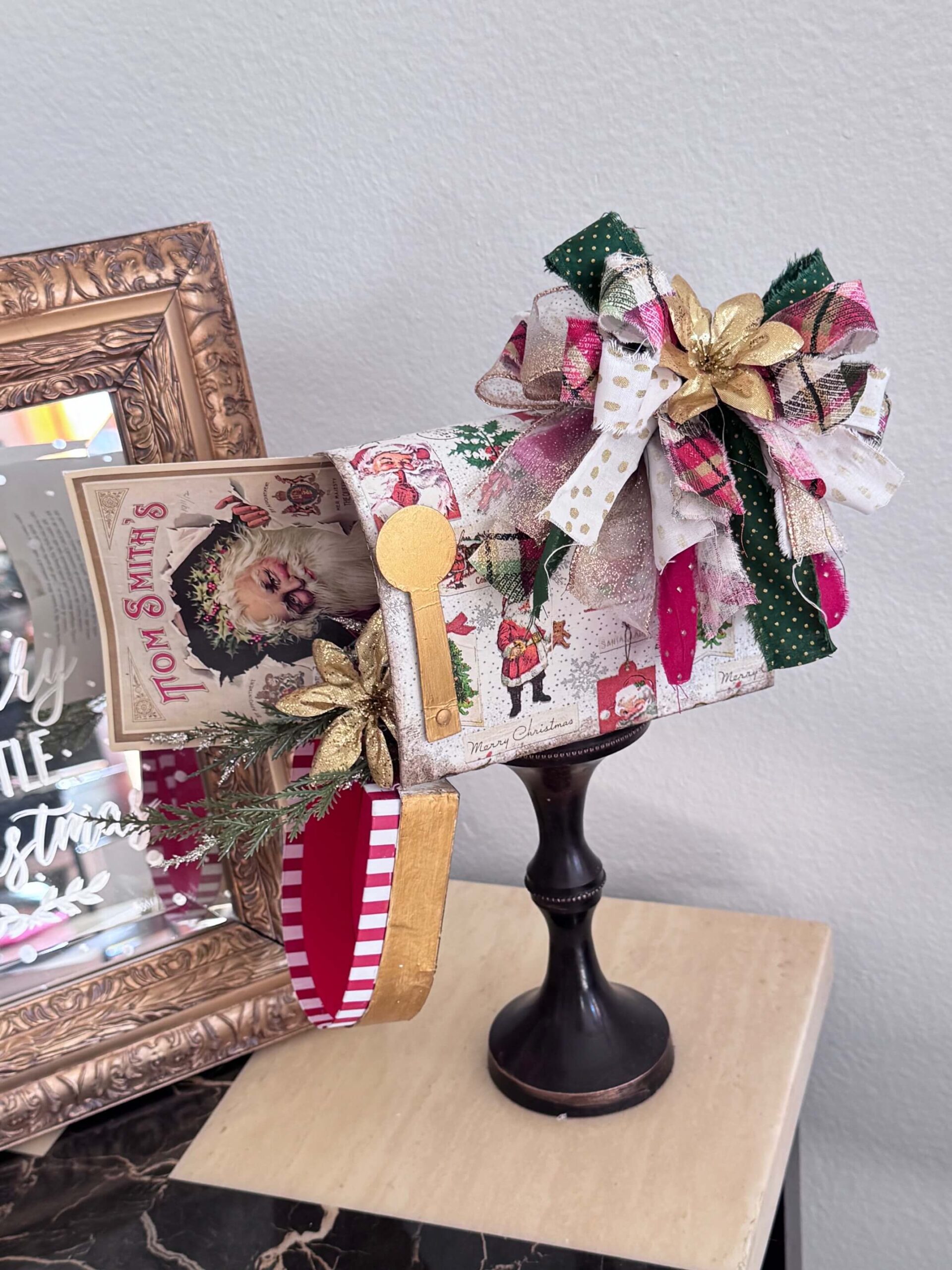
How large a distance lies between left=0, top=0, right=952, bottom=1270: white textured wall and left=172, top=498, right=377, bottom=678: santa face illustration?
281mm

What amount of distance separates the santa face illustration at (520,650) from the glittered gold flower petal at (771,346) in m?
0.17

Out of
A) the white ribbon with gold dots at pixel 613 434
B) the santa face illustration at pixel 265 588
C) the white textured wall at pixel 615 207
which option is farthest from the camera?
the white textured wall at pixel 615 207

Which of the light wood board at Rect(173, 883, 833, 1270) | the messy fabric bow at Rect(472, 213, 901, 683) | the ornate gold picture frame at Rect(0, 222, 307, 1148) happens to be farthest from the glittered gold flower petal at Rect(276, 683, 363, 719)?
the light wood board at Rect(173, 883, 833, 1270)

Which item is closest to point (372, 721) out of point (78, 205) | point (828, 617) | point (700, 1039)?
point (828, 617)

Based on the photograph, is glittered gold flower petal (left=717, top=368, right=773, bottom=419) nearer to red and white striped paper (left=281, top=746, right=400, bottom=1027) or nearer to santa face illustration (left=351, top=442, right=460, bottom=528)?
santa face illustration (left=351, top=442, right=460, bottom=528)

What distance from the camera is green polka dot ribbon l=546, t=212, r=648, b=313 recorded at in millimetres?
558

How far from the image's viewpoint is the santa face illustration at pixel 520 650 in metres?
0.59

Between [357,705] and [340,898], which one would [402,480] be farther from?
[340,898]

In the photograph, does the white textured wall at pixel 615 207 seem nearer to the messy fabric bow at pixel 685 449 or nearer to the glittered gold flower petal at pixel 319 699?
the messy fabric bow at pixel 685 449

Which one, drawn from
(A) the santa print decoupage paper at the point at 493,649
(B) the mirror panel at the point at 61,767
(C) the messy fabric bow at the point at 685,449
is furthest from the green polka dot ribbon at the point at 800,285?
(B) the mirror panel at the point at 61,767

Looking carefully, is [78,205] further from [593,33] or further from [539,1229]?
[539,1229]

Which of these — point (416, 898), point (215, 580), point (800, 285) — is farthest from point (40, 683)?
point (800, 285)

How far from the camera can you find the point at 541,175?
0.81 m

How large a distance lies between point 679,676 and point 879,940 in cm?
45
